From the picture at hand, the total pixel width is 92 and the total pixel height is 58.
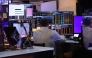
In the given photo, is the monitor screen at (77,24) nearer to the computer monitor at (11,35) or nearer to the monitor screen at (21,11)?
the monitor screen at (21,11)

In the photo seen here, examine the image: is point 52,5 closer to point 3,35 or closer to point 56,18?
point 56,18

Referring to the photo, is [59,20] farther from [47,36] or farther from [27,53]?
[27,53]

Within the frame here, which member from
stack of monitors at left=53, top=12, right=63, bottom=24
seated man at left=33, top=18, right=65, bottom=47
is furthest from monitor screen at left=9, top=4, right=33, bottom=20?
stack of monitors at left=53, top=12, right=63, bottom=24

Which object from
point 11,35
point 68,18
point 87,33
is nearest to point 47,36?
point 87,33

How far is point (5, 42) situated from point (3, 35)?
0.49 feet

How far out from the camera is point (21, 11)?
418cm

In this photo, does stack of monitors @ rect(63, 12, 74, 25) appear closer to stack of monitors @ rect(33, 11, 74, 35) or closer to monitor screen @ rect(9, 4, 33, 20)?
stack of monitors @ rect(33, 11, 74, 35)

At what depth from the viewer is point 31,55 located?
9.80ft

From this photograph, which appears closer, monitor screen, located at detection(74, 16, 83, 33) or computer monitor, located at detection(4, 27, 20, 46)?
computer monitor, located at detection(4, 27, 20, 46)

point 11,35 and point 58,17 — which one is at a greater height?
point 58,17

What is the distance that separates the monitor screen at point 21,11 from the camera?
162 inches

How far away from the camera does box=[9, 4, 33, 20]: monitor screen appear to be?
162 inches

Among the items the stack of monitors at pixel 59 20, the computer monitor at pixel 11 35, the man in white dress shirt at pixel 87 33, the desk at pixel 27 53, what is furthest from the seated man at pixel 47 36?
the computer monitor at pixel 11 35

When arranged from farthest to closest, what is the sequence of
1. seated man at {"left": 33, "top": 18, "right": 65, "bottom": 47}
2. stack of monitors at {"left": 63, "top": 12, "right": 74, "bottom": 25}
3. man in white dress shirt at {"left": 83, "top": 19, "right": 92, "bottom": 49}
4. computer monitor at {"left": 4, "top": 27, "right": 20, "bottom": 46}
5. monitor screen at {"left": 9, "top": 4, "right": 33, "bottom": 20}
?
stack of monitors at {"left": 63, "top": 12, "right": 74, "bottom": 25}
seated man at {"left": 33, "top": 18, "right": 65, "bottom": 47}
man in white dress shirt at {"left": 83, "top": 19, "right": 92, "bottom": 49}
monitor screen at {"left": 9, "top": 4, "right": 33, "bottom": 20}
computer monitor at {"left": 4, "top": 27, "right": 20, "bottom": 46}
